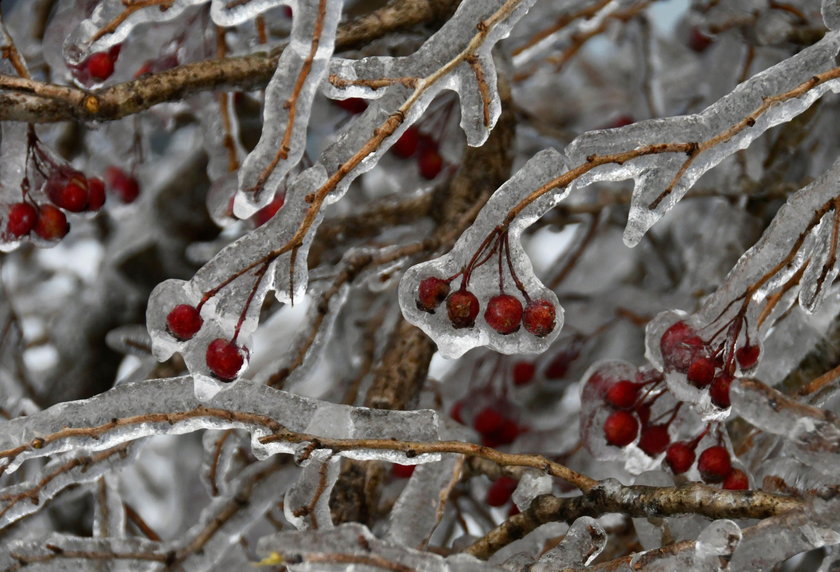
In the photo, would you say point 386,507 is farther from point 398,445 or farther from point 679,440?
point 398,445

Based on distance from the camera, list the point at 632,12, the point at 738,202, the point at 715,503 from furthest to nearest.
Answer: the point at 632,12
the point at 738,202
the point at 715,503

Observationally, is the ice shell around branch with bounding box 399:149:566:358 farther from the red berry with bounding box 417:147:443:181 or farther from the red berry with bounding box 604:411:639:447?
the red berry with bounding box 417:147:443:181

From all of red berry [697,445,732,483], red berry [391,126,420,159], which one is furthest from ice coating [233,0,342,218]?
red berry [391,126,420,159]

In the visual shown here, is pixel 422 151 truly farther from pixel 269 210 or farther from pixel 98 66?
pixel 98 66

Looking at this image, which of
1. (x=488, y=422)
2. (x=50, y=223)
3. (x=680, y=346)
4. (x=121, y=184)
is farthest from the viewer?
(x=488, y=422)

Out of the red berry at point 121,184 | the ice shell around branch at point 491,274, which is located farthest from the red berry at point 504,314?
the red berry at point 121,184

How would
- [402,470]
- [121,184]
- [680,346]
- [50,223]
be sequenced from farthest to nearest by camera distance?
[121,184]
[402,470]
[50,223]
[680,346]

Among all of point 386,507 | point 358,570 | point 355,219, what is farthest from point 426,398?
point 358,570

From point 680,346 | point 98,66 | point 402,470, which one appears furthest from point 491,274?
point 402,470
